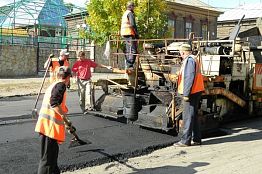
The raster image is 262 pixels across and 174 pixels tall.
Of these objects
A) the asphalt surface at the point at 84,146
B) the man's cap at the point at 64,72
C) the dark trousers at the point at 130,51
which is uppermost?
the dark trousers at the point at 130,51

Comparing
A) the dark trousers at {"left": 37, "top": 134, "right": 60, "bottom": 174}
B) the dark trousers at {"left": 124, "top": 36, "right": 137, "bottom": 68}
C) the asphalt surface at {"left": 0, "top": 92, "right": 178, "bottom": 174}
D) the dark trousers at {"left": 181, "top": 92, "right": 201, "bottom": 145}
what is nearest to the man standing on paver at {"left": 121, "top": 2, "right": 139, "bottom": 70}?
the dark trousers at {"left": 124, "top": 36, "right": 137, "bottom": 68}

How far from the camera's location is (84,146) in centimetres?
656

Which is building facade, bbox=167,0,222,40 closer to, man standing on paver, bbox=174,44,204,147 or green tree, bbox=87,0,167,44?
green tree, bbox=87,0,167,44

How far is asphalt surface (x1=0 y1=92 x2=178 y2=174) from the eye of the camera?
18.7ft

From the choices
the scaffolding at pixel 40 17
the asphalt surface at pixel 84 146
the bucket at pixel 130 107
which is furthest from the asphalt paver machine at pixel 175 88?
the scaffolding at pixel 40 17

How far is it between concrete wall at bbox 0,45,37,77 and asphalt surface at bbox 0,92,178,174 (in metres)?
12.8

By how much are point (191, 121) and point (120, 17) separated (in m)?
12.5

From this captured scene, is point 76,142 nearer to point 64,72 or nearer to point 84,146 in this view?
point 84,146

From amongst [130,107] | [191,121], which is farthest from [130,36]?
[191,121]

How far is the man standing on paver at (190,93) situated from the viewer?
6.88 m

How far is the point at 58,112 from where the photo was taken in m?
4.66

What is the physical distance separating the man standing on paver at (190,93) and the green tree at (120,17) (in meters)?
11.3

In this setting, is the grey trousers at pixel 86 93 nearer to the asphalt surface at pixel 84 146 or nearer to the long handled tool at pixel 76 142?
the asphalt surface at pixel 84 146

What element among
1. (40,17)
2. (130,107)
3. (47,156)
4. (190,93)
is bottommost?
(47,156)
